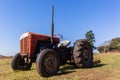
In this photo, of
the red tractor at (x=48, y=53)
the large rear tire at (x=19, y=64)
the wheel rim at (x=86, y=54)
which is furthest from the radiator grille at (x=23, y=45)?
the wheel rim at (x=86, y=54)

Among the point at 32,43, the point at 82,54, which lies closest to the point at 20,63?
the point at 32,43

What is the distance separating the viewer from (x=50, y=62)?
428 inches

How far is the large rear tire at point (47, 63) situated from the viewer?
10188 mm

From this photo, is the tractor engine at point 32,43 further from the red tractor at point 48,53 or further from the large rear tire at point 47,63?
the large rear tire at point 47,63

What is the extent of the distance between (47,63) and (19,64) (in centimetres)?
300

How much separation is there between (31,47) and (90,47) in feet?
12.5

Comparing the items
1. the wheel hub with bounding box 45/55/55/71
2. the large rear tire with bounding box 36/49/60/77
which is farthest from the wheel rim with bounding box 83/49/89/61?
the wheel hub with bounding box 45/55/55/71

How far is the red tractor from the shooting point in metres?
10.6

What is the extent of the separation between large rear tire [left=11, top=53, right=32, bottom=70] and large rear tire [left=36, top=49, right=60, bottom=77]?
2.51 m

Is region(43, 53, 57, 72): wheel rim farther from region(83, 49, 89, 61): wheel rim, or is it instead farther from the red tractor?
region(83, 49, 89, 61): wheel rim

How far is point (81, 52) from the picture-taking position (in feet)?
41.3

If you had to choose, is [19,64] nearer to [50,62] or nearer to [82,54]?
[50,62]

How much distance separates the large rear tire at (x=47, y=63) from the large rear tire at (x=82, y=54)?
66.1 inches

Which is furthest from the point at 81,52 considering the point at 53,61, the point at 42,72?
the point at 42,72
